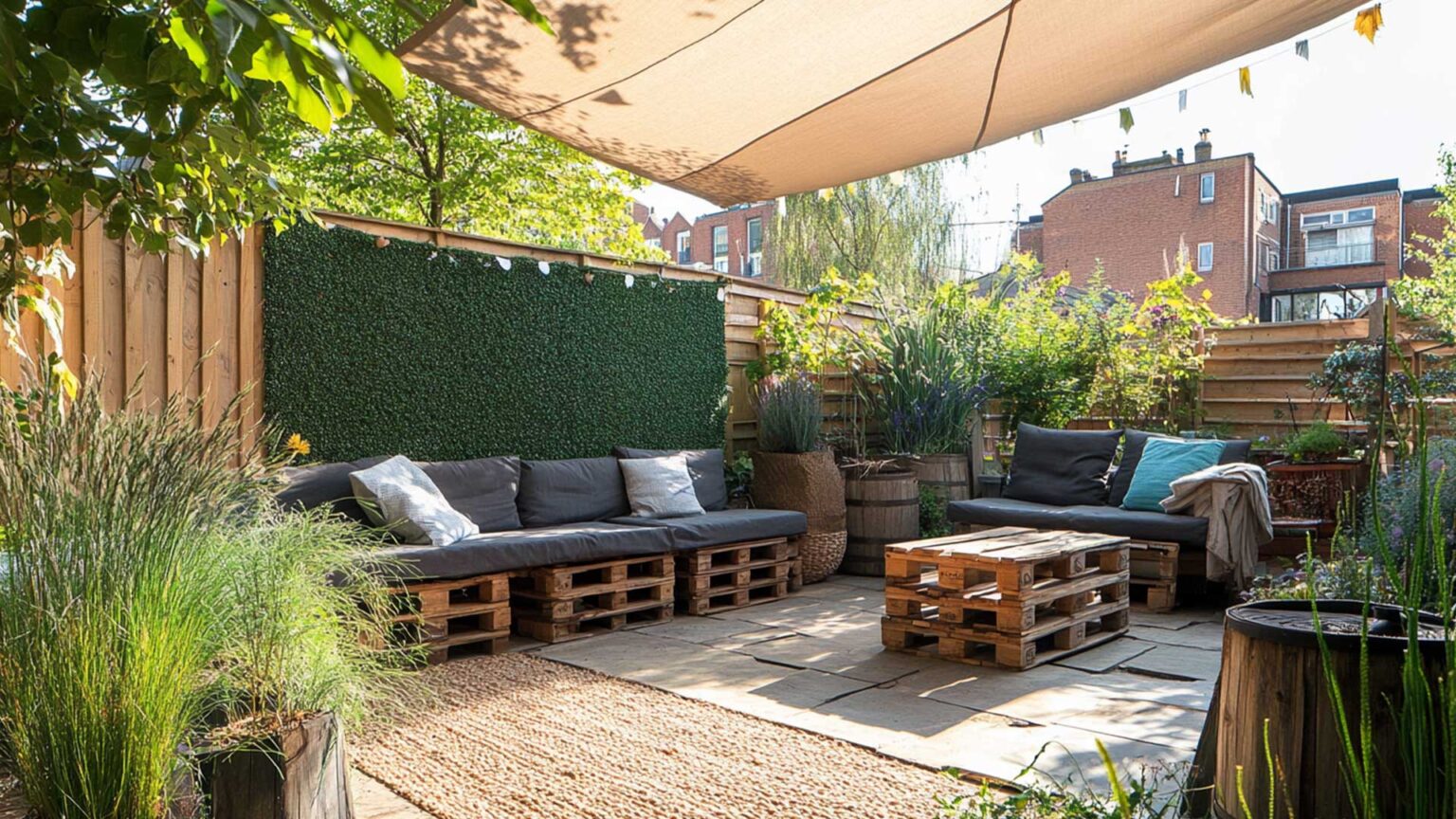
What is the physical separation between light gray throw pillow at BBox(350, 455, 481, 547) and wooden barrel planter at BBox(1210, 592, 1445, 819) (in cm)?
349

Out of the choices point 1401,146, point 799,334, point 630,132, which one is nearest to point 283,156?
point 799,334

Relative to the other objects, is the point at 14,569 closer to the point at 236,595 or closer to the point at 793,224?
the point at 236,595

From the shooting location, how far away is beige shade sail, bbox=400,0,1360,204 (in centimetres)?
272

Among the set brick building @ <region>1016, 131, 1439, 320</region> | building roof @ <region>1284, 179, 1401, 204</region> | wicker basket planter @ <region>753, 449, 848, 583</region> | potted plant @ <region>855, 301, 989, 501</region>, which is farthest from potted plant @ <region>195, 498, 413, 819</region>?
building roof @ <region>1284, 179, 1401, 204</region>

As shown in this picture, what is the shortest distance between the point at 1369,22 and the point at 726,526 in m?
3.57

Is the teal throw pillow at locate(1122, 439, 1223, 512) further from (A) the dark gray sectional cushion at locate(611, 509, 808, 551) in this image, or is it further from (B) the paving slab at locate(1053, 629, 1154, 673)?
(A) the dark gray sectional cushion at locate(611, 509, 808, 551)

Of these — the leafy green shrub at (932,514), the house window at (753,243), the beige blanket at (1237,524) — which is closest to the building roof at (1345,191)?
the house window at (753,243)

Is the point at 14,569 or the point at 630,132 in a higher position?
the point at 630,132

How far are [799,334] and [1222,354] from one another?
3.68 m

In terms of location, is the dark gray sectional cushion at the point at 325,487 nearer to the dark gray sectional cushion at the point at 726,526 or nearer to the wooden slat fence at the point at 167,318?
the wooden slat fence at the point at 167,318

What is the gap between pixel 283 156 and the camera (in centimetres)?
884

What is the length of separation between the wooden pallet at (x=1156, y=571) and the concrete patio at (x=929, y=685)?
85mm

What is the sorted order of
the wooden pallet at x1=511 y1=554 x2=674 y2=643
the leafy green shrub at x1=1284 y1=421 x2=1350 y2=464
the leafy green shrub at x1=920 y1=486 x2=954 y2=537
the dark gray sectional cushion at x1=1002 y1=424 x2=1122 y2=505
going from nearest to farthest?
1. the wooden pallet at x1=511 y1=554 x2=674 y2=643
2. the leafy green shrub at x1=1284 y1=421 x2=1350 y2=464
3. the dark gray sectional cushion at x1=1002 y1=424 x2=1122 y2=505
4. the leafy green shrub at x1=920 y1=486 x2=954 y2=537

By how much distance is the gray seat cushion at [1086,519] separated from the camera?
211 inches
